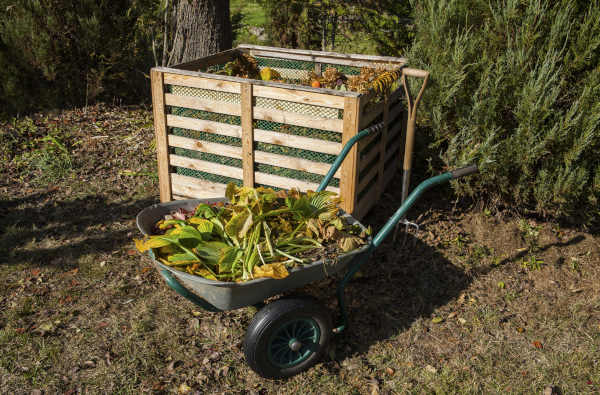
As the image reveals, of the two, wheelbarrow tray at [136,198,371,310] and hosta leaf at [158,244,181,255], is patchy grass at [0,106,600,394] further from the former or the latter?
hosta leaf at [158,244,181,255]

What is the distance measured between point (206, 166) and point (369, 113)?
149 centimetres

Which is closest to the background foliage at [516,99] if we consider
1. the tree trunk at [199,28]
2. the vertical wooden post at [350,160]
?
the vertical wooden post at [350,160]

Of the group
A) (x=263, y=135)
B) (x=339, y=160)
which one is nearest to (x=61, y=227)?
(x=263, y=135)

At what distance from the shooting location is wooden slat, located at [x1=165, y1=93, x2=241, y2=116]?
13.8ft

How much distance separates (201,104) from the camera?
4297 mm

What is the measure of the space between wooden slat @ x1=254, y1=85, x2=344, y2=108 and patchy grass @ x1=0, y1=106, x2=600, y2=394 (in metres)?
1.35

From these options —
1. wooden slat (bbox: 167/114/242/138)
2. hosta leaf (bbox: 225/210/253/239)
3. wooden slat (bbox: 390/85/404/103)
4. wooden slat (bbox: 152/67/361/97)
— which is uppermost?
A: wooden slat (bbox: 152/67/361/97)

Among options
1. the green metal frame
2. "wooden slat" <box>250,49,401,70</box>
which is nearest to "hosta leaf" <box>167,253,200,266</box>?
the green metal frame

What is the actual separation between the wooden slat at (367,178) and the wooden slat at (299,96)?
0.72 m

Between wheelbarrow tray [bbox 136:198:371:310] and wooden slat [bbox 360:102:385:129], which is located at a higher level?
wooden slat [bbox 360:102:385:129]

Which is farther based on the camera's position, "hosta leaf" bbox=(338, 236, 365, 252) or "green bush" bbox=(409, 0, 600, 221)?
"green bush" bbox=(409, 0, 600, 221)

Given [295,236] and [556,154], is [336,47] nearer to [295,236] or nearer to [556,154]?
[556,154]

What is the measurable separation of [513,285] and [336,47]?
4711mm

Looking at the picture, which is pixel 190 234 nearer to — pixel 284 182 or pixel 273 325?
pixel 273 325
